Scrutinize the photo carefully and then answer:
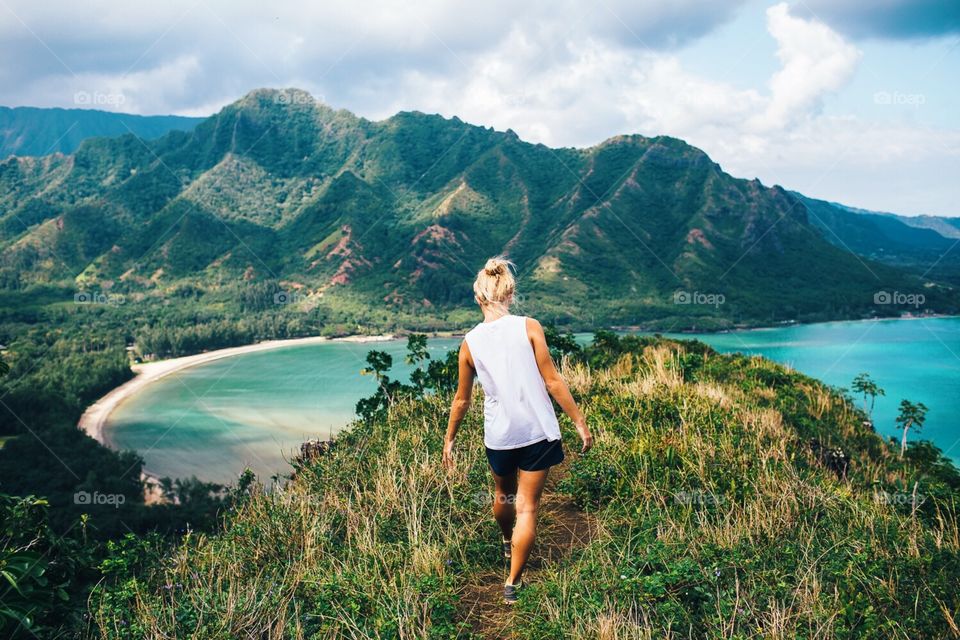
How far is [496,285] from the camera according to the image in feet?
10.5

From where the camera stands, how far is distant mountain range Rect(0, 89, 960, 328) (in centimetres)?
10044

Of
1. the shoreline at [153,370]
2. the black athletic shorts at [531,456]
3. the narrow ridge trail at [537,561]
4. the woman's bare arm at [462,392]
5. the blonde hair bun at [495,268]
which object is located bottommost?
the shoreline at [153,370]

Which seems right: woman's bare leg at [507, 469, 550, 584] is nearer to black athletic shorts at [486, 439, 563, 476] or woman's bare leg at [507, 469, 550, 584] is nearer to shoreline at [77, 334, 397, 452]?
black athletic shorts at [486, 439, 563, 476]

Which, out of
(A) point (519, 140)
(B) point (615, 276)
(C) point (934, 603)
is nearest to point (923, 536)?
(C) point (934, 603)

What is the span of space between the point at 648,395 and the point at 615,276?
100144 millimetres

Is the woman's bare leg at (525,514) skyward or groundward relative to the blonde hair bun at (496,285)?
groundward

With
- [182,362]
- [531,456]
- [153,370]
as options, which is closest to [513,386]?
[531,456]

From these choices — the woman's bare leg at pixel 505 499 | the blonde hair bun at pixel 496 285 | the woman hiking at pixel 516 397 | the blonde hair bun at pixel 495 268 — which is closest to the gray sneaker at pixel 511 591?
the woman hiking at pixel 516 397

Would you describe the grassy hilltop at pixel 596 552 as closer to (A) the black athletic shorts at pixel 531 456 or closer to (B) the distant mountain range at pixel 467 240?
(A) the black athletic shorts at pixel 531 456

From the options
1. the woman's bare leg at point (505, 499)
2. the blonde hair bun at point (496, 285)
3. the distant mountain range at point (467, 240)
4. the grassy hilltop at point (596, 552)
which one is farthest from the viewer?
the distant mountain range at point (467, 240)

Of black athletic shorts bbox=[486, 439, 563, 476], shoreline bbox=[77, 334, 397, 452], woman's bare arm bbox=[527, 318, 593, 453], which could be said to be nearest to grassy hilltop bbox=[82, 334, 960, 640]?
black athletic shorts bbox=[486, 439, 563, 476]

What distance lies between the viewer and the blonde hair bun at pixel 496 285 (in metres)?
3.17

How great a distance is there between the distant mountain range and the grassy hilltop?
82.0 metres

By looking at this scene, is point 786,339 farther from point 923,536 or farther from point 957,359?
point 923,536
